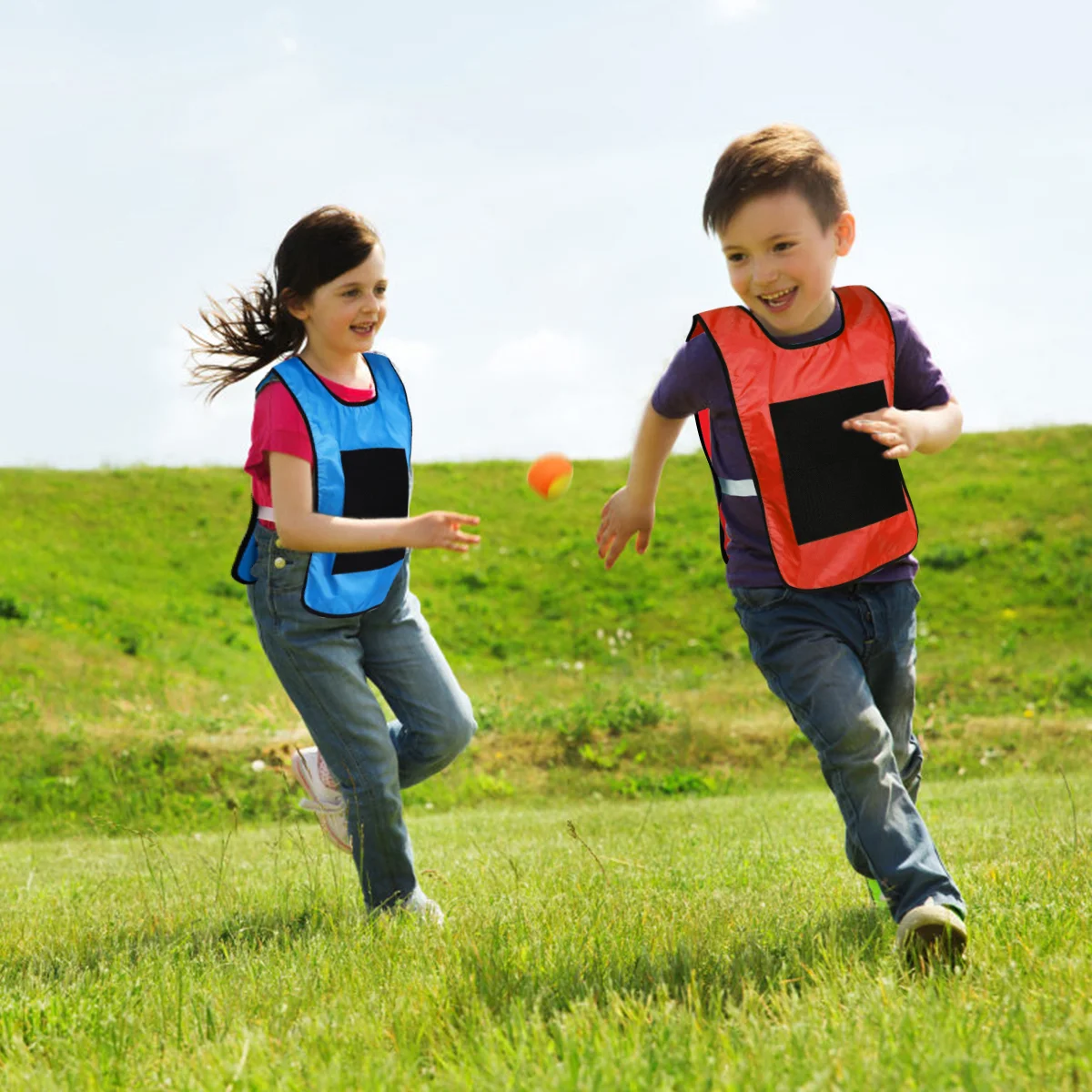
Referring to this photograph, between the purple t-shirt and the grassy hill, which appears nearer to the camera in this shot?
the purple t-shirt

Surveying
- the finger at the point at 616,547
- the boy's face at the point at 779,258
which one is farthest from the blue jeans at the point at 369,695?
the boy's face at the point at 779,258

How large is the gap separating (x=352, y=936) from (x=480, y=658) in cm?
1435

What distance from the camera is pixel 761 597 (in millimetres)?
3881

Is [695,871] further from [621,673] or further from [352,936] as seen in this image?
[621,673]

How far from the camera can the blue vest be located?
4445mm

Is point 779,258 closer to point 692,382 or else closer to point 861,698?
point 692,382

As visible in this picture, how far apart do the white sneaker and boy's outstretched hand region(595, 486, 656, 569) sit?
1377 mm

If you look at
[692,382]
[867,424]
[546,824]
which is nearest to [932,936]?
[867,424]

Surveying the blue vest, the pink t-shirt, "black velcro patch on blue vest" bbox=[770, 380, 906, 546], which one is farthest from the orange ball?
"black velcro patch on blue vest" bbox=[770, 380, 906, 546]

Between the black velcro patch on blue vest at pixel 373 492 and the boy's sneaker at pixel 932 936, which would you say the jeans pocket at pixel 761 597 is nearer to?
the boy's sneaker at pixel 932 936

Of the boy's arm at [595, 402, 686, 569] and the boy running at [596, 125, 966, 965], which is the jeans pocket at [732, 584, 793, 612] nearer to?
the boy running at [596, 125, 966, 965]

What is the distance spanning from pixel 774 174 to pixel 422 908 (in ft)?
9.43

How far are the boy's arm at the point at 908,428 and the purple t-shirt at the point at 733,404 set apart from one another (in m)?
0.13

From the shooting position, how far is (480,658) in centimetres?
1811
